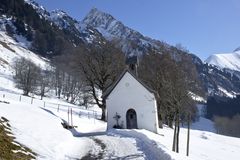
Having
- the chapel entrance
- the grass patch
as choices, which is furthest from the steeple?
the grass patch

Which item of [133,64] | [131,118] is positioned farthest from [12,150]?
[133,64]

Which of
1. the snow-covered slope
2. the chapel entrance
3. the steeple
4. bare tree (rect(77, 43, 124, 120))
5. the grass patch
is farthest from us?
the snow-covered slope

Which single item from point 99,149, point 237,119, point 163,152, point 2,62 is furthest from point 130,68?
point 237,119

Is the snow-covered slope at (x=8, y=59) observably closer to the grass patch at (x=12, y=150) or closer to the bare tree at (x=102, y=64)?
the bare tree at (x=102, y=64)

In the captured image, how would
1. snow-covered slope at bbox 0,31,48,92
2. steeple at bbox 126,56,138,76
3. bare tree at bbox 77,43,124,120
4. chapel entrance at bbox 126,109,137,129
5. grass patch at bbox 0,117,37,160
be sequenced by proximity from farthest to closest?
snow-covered slope at bbox 0,31,48,92, bare tree at bbox 77,43,124,120, steeple at bbox 126,56,138,76, chapel entrance at bbox 126,109,137,129, grass patch at bbox 0,117,37,160

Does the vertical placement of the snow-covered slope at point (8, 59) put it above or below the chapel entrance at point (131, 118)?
above

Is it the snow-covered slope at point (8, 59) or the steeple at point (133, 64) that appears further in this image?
the snow-covered slope at point (8, 59)

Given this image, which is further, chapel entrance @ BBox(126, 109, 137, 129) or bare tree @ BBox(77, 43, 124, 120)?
bare tree @ BBox(77, 43, 124, 120)

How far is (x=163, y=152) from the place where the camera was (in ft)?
67.7

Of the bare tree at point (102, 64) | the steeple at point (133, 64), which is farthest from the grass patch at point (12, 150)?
the bare tree at point (102, 64)

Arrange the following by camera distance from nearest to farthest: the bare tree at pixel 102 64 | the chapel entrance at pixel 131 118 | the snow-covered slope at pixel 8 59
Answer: the chapel entrance at pixel 131 118 → the bare tree at pixel 102 64 → the snow-covered slope at pixel 8 59

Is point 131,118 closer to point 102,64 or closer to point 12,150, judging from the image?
point 102,64

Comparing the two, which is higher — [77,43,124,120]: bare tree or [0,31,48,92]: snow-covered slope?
[0,31,48,92]: snow-covered slope

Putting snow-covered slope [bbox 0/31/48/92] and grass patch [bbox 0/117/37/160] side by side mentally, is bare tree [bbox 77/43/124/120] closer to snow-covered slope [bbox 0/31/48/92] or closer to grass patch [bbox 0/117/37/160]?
grass patch [bbox 0/117/37/160]
